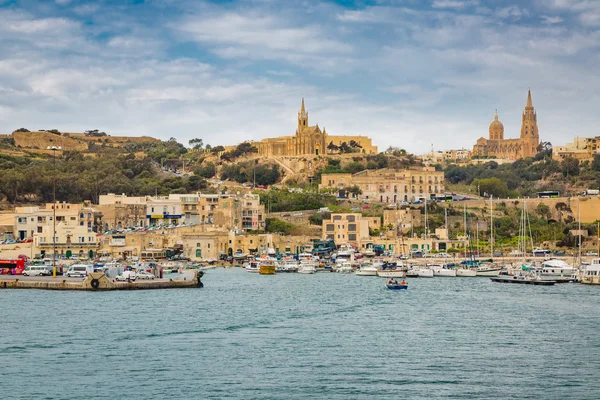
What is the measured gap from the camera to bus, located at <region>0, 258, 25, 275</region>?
61031mm

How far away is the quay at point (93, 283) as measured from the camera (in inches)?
2036

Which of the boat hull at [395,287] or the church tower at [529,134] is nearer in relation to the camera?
the boat hull at [395,287]

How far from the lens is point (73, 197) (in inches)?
3728

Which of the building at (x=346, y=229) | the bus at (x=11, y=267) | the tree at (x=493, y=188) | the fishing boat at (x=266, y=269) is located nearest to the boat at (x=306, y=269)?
the fishing boat at (x=266, y=269)

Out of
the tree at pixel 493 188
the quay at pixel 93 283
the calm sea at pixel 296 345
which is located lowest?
the calm sea at pixel 296 345

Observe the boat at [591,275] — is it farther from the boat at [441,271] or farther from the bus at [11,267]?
the bus at [11,267]

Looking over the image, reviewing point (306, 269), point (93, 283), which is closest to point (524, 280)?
point (306, 269)

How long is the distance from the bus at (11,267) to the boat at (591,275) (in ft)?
105

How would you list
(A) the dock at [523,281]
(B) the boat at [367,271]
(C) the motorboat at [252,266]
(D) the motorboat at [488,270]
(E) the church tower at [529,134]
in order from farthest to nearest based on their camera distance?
(E) the church tower at [529,134], (C) the motorboat at [252,266], (B) the boat at [367,271], (D) the motorboat at [488,270], (A) the dock at [523,281]

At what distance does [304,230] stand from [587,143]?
204 ft

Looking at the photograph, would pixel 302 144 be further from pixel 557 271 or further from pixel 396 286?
pixel 396 286

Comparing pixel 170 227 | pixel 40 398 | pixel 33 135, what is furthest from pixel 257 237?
pixel 33 135

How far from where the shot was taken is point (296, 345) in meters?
34.1

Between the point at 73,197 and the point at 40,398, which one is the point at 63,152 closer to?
the point at 73,197
